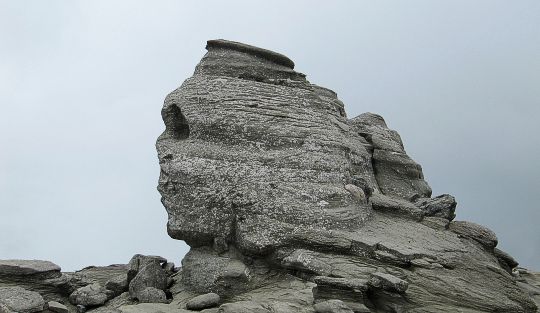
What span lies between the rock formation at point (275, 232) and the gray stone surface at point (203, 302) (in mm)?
39

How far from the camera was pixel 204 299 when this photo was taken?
21.3 meters

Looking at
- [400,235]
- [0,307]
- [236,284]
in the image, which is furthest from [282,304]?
[0,307]

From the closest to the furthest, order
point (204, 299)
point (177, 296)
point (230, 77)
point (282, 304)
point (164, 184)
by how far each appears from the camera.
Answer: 1. point (282, 304)
2. point (204, 299)
3. point (177, 296)
4. point (164, 184)
5. point (230, 77)

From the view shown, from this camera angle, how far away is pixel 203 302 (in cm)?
2116

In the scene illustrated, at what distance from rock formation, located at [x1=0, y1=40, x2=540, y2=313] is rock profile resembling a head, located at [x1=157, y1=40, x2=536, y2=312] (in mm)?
57

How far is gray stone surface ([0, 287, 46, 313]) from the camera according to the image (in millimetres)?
22031

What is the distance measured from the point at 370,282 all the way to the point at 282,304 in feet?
10.7

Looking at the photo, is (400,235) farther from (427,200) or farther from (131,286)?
(131,286)

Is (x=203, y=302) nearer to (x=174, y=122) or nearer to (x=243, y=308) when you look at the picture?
(x=243, y=308)

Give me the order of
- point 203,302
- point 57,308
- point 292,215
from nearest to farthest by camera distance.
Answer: point 203,302
point 57,308
point 292,215

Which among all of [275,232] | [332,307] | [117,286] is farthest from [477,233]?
[117,286]

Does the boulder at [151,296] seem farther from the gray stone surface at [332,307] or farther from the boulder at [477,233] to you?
the boulder at [477,233]

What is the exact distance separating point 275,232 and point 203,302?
3958 mm

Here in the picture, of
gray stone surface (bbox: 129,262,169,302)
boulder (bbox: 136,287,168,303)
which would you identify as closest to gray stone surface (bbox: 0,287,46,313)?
gray stone surface (bbox: 129,262,169,302)
